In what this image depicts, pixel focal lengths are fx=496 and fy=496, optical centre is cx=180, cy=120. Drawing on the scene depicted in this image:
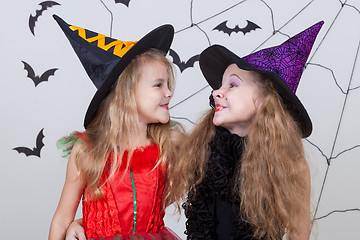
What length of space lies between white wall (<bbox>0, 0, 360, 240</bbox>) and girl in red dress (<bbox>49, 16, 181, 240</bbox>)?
62cm

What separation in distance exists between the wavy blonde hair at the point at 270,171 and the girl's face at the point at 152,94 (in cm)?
25

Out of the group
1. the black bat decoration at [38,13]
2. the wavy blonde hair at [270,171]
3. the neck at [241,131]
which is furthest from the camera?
the black bat decoration at [38,13]

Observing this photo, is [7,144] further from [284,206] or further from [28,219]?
[284,206]

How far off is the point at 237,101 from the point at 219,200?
0.99 ft

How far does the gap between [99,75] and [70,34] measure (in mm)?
169

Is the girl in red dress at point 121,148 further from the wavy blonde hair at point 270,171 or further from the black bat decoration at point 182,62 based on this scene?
the black bat decoration at point 182,62

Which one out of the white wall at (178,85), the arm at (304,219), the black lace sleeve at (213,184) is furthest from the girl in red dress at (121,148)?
the white wall at (178,85)

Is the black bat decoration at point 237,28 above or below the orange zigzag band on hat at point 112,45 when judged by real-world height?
above

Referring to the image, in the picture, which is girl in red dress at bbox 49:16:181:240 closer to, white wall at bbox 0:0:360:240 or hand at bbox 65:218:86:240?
hand at bbox 65:218:86:240

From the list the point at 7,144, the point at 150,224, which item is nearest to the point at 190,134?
the point at 150,224

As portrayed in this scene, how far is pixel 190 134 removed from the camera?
161 centimetres

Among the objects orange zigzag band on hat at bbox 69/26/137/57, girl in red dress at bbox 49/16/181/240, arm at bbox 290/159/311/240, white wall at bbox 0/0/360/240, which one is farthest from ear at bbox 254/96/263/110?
white wall at bbox 0/0/360/240

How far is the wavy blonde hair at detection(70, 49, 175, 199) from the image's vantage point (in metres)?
1.58

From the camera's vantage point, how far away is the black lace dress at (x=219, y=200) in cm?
144
